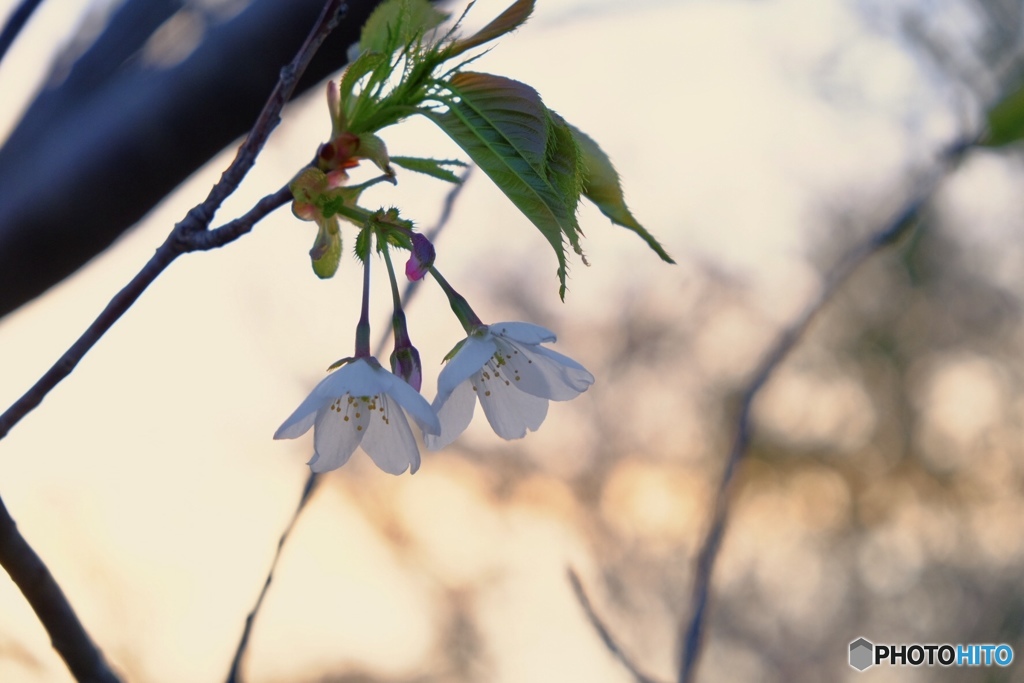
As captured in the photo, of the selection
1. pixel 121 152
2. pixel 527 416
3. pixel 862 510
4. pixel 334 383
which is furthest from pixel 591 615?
pixel 862 510

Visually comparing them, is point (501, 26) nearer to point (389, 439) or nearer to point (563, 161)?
point (563, 161)

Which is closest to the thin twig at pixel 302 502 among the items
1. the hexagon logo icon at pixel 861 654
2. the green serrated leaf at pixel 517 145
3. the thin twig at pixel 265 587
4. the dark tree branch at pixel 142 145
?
the thin twig at pixel 265 587

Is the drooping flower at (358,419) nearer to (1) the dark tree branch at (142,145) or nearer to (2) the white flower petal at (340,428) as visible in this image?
(2) the white flower petal at (340,428)

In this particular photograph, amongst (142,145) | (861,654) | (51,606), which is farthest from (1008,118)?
(861,654)

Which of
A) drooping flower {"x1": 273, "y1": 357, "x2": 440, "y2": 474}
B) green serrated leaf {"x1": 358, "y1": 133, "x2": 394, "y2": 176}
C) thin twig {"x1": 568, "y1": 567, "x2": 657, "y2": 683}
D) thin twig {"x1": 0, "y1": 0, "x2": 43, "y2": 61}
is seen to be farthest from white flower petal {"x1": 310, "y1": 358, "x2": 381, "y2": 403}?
thin twig {"x1": 0, "y1": 0, "x2": 43, "y2": 61}

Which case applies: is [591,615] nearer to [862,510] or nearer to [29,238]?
[29,238]

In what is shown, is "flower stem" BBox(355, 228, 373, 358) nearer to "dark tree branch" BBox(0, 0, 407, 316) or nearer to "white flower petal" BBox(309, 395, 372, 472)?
"white flower petal" BBox(309, 395, 372, 472)
